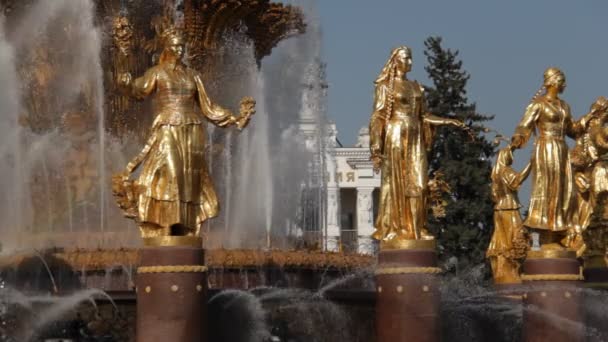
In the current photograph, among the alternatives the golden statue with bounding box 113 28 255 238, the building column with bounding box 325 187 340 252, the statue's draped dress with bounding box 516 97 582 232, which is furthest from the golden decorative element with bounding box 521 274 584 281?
the building column with bounding box 325 187 340 252

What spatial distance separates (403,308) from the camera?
15961mm

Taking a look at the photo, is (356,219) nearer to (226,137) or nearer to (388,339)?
(226,137)

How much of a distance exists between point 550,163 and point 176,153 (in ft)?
17.5

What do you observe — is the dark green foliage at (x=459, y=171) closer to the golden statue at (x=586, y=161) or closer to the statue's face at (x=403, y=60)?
the golden statue at (x=586, y=161)

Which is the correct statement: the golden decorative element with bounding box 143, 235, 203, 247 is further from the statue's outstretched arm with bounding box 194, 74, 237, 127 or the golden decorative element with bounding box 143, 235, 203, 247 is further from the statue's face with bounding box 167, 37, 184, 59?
the statue's face with bounding box 167, 37, 184, 59

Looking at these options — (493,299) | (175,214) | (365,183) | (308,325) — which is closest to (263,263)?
(308,325)

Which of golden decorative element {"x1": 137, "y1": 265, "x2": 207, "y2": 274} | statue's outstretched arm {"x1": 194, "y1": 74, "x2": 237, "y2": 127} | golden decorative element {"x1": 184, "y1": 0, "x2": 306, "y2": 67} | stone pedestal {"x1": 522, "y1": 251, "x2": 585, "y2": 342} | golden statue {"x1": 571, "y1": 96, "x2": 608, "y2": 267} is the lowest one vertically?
stone pedestal {"x1": 522, "y1": 251, "x2": 585, "y2": 342}

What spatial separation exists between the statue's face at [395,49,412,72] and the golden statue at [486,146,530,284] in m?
4.40

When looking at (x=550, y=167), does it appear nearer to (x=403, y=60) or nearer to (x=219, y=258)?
(x=403, y=60)

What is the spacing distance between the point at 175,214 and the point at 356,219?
36.2m

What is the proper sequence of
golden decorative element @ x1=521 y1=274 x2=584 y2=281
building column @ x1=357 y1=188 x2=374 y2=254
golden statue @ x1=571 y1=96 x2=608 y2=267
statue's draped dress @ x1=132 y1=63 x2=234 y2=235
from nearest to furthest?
statue's draped dress @ x1=132 y1=63 x2=234 y2=235
golden decorative element @ x1=521 y1=274 x2=584 y2=281
golden statue @ x1=571 y1=96 x2=608 y2=267
building column @ x1=357 y1=188 x2=374 y2=254

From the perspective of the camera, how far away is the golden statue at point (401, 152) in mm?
16656

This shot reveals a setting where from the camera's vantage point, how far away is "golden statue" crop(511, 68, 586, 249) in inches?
699

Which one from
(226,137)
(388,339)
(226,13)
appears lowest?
(388,339)
